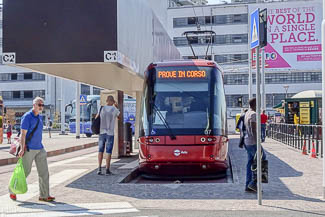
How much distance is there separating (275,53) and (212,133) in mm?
26771

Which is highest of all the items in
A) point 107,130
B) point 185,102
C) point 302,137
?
point 185,102

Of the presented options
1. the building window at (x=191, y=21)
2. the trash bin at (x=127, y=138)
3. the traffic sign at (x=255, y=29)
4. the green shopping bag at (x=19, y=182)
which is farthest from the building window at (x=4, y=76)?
the traffic sign at (x=255, y=29)

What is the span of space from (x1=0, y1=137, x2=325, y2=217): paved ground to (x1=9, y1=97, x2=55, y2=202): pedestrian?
1.20ft

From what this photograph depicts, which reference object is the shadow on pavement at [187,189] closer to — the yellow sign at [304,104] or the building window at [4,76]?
the yellow sign at [304,104]

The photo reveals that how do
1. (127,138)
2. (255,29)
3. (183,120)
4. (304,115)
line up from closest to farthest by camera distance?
(255,29), (183,120), (127,138), (304,115)

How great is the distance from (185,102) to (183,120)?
0.48 metres

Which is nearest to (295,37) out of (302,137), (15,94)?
(302,137)

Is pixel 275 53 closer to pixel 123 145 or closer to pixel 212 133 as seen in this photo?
pixel 123 145

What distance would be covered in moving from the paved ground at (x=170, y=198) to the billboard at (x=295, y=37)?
84.8 feet

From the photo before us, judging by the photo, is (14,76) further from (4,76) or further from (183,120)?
(183,120)

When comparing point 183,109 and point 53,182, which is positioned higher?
point 183,109

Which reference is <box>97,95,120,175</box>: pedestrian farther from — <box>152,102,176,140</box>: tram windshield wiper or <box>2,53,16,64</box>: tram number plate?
<box>2,53,16,64</box>: tram number plate

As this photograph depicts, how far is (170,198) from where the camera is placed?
9.20 m

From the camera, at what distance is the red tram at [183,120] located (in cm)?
1195
